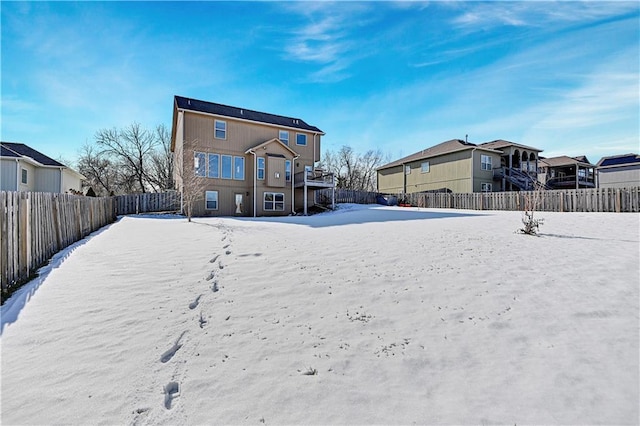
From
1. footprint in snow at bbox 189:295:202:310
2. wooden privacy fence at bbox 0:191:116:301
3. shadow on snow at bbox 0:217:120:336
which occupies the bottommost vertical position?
footprint in snow at bbox 189:295:202:310

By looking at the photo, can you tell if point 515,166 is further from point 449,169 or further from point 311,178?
point 311,178

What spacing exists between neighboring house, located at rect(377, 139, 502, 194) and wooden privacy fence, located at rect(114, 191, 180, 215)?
23899 millimetres

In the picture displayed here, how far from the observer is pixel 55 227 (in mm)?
6938

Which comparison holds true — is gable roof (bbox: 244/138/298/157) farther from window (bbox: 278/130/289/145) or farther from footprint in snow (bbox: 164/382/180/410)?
footprint in snow (bbox: 164/382/180/410)

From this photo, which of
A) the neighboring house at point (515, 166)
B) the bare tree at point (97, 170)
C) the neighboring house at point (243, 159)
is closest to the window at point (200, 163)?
the neighboring house at point (243, 159)

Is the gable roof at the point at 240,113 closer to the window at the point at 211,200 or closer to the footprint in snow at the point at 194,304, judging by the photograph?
the window at the point at 211,200

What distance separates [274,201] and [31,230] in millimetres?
17015

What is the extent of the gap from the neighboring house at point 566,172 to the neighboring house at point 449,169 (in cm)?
833

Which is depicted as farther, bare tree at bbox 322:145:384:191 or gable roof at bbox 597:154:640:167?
bare tree at bbox 322:145:384:191

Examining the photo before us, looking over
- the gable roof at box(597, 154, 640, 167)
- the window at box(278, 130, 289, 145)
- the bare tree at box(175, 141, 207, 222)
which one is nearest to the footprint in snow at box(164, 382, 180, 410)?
the bare tree at box(175, 141, 207, 222)

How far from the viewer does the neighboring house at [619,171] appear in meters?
31.8

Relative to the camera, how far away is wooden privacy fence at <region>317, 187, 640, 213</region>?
585 inches

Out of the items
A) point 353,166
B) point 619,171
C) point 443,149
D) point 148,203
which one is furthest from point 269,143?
point 619,171

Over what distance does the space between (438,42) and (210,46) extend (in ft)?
31.8
